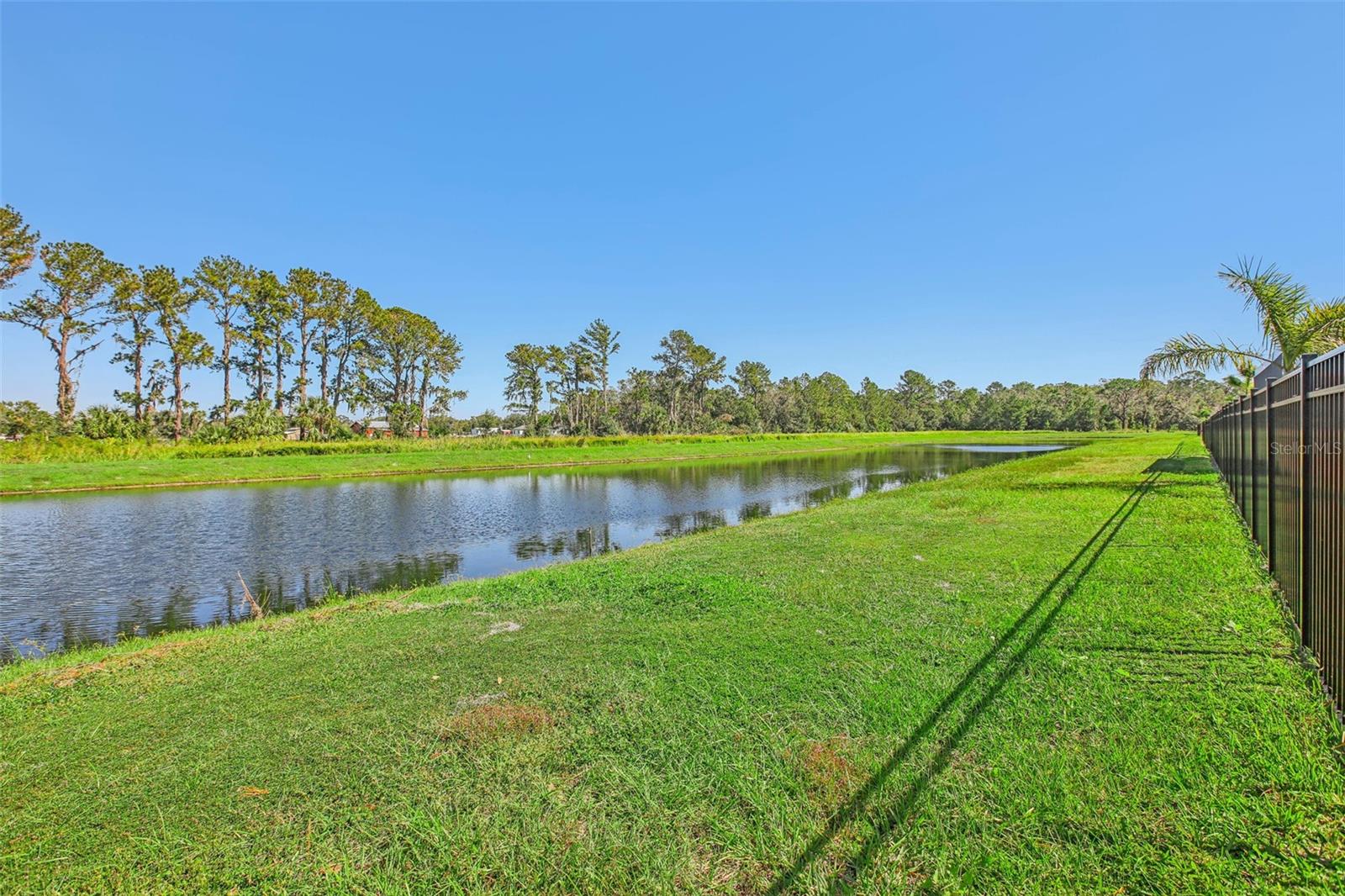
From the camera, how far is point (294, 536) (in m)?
12.6

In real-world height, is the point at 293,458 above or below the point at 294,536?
above

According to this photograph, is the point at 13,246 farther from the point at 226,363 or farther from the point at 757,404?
the point at 757,404

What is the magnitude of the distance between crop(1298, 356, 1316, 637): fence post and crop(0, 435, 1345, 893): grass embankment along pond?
26 centimetres

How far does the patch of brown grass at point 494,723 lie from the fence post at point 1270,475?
19.1ft

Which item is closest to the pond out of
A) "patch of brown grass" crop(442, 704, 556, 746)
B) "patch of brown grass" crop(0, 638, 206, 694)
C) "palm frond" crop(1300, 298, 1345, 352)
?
"patch of brown grass" crop(0, 638, 206, 694)

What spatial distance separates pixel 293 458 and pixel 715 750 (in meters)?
33.1

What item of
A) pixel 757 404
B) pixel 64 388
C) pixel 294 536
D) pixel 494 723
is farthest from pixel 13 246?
pixel 757 404

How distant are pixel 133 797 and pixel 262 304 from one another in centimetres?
4907

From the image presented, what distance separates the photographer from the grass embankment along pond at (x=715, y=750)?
2055 millimetres

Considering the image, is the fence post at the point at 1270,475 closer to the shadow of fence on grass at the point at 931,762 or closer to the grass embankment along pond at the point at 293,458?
the shadow of fence on grass at the point at 931,762

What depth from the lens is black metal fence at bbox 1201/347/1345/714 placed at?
8.84 ft

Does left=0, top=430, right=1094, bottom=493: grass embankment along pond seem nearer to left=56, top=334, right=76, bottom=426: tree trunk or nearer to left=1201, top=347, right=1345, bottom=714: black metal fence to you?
left=56, top=334, right=76, bottom=426: tree trunk

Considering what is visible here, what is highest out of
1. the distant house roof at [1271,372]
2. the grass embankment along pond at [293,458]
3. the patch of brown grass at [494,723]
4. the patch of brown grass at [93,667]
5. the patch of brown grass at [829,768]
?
the distant house roof at [1271,372]

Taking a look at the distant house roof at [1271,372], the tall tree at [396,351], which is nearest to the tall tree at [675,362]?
the tall tree at [396,351]
